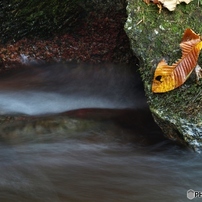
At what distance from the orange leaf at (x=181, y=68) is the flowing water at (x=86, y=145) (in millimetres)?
589

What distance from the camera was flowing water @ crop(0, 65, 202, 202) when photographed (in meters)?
2.91

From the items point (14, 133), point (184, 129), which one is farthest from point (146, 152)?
point (14, 133)

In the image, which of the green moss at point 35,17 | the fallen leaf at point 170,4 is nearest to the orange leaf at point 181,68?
the fallen leaf at point 170,4

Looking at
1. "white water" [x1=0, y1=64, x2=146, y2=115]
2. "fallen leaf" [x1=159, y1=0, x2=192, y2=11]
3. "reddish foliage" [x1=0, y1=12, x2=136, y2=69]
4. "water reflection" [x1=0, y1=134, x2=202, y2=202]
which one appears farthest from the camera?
"reddish foliage" [x1=0, y1=12, x2=136, y2=69]

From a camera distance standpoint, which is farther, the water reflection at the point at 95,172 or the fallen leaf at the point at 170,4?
the fallen leaf at the point at 170,4

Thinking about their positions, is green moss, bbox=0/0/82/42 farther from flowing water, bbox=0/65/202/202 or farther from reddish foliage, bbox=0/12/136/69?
flowing water, bbox=0/65/202/202

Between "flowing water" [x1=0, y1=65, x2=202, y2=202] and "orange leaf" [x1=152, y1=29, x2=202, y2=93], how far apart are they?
589 millimetres

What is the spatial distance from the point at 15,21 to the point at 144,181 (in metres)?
2.39

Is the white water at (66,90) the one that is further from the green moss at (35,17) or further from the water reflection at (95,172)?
the water reflection at (95,172)

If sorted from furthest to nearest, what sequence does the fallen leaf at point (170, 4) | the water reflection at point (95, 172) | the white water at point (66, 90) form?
the white water at point (66, 90) → the fallen leaf at point (170, 4) → the water reflection at point (95, 172)

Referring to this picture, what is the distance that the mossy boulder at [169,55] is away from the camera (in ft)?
9.52

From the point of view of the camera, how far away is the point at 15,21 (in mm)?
4227

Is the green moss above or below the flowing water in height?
above

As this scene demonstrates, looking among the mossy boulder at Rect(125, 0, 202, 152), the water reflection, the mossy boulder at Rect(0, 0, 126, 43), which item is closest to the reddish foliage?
the mossy boulder at Rect(0, 0, 126, 43)
